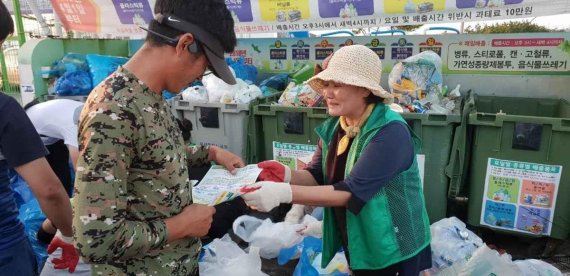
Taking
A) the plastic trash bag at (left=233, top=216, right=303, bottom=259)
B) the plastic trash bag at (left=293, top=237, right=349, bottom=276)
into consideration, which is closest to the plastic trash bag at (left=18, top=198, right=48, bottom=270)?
the plastic trash bag at (left=233, top=216, right=303, bottom=259)

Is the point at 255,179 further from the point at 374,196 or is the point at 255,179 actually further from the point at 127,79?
the point at 127,79

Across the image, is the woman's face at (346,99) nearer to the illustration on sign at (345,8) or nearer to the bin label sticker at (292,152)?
the bin label sticker at (292,152)

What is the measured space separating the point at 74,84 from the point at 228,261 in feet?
9.78

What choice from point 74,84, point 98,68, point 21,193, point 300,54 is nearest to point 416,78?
point 300,54

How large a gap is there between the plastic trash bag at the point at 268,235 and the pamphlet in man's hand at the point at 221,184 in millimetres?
1252

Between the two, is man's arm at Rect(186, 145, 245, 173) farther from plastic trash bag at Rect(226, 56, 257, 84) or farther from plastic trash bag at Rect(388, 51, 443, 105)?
plastic trash bag at Rect(226, 56, 257, 84)

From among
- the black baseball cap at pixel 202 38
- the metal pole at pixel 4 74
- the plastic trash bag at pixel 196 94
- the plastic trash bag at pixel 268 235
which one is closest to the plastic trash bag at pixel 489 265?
the plastic trash bag at pixel 268 235

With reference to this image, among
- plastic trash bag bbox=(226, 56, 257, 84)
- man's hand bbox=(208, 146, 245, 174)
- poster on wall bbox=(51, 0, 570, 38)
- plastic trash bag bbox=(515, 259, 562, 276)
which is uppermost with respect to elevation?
poster on wall bbox=(51, 0, 570, 38)

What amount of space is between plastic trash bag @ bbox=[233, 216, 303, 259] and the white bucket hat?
1.55 metres

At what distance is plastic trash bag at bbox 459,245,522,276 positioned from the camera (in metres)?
2.44

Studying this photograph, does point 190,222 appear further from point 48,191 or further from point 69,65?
point 69,65

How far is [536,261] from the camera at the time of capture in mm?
2703

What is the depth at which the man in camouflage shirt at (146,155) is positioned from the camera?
Answer: 3.63 ft

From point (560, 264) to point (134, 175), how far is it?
2.94 m
